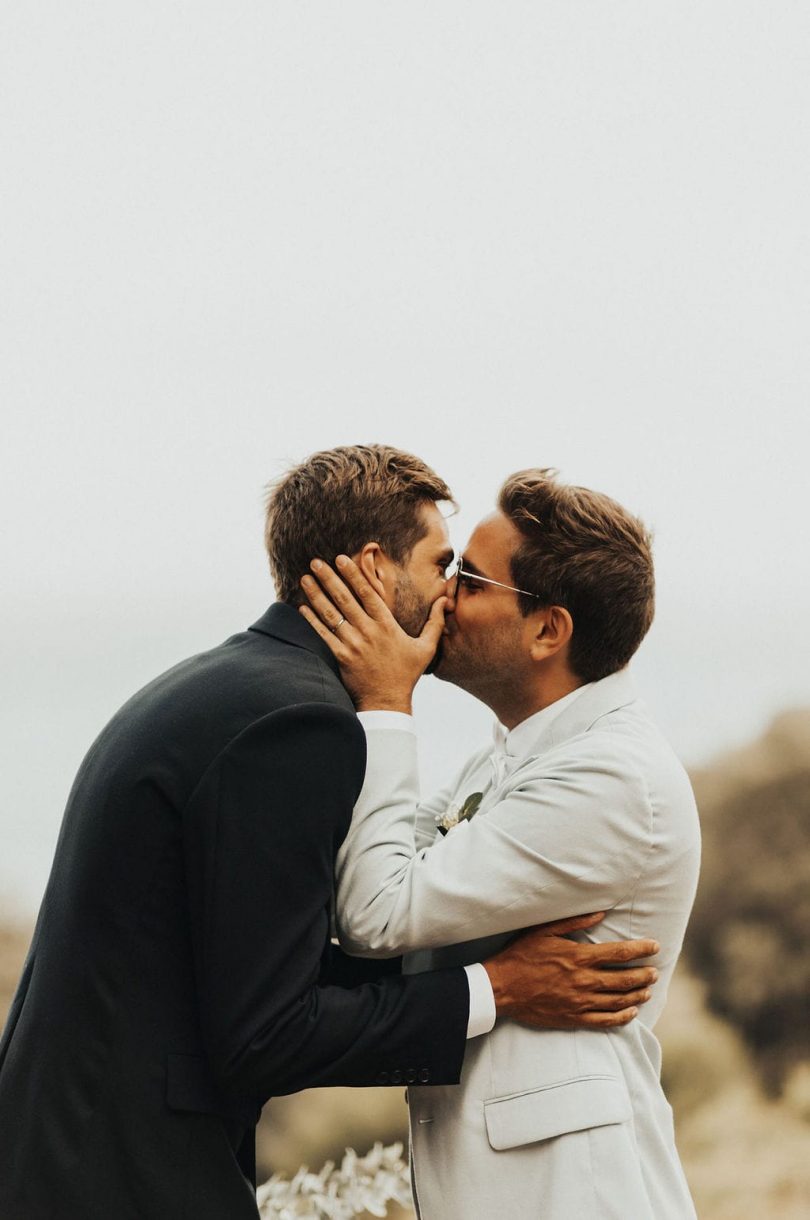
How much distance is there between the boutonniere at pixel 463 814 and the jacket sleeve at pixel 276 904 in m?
0.38

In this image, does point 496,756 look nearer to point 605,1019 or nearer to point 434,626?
point 434,626

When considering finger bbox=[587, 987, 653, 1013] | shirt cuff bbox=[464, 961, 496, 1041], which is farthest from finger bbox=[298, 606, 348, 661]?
finger bbox=[587, 987, 653, 1013]

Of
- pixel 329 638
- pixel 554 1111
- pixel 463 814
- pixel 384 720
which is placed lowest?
pixel 554 1111

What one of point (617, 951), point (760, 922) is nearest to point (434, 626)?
point (617, 951)

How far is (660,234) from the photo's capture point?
3750mm

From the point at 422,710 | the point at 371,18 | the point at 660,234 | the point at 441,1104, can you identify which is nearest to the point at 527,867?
the point at 441,1104

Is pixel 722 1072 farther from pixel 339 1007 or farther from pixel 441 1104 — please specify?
pixel 339 1007

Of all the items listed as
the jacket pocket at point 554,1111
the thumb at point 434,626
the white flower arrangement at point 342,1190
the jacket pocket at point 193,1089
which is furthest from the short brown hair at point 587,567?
the white flower arrangement at point 342,1190

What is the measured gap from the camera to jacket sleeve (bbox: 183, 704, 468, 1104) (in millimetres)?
1480

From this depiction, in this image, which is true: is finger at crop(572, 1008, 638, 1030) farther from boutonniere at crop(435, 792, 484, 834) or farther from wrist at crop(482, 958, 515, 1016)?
boutonniere at crop(435, 792, 484, 834)

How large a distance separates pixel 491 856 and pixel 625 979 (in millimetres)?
252

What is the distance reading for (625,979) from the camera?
1.71 m

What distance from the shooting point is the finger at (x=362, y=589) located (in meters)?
1.78

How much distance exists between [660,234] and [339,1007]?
2811mm
